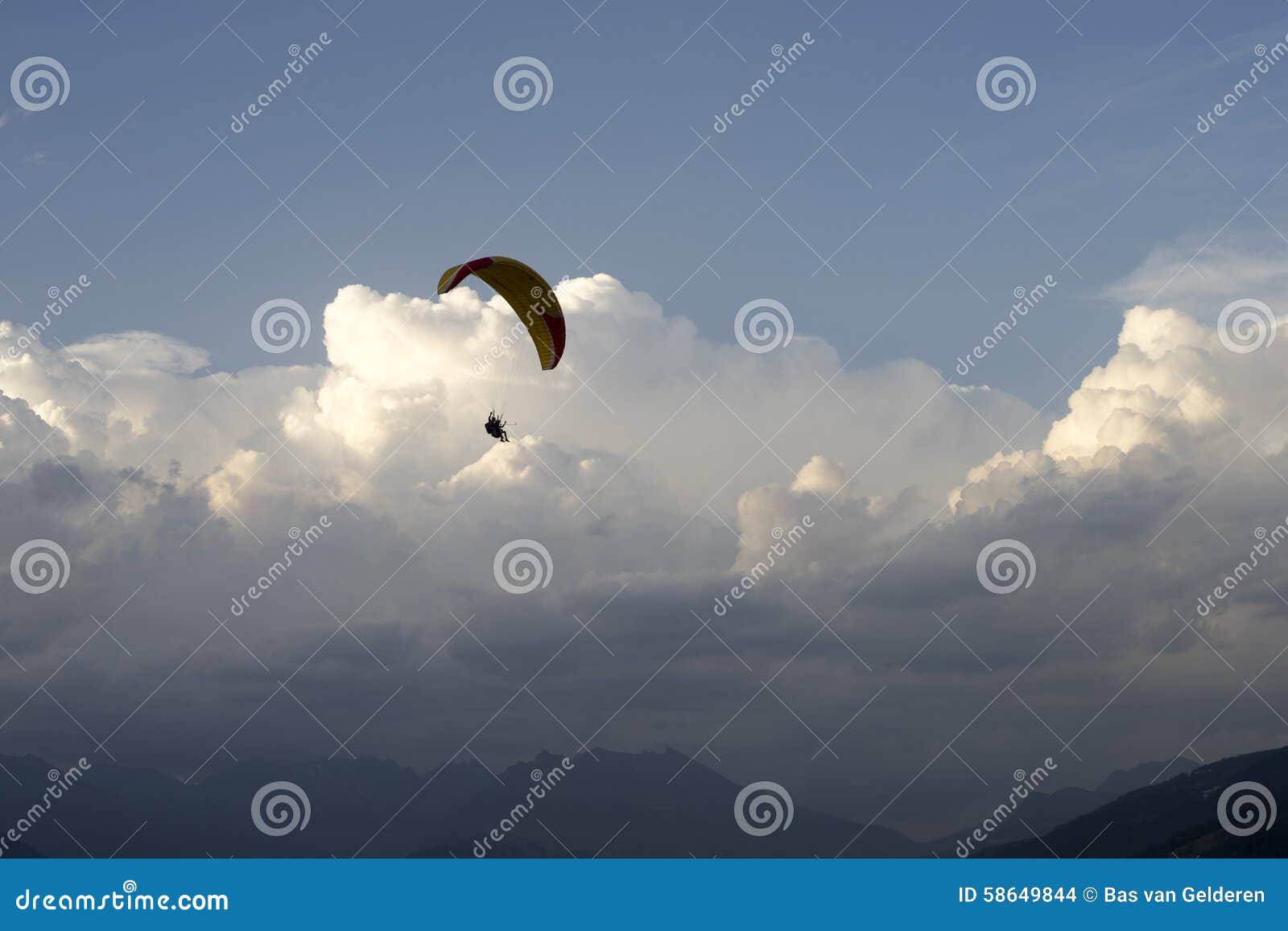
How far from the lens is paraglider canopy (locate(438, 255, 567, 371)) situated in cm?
5934

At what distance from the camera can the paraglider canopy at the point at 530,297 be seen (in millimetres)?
59344

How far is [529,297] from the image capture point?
61.2 metres

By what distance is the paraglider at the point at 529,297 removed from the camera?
2318 inches

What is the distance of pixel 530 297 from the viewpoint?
61.2 m

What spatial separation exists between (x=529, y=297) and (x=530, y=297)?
58mm

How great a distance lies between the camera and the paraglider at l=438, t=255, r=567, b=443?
58875 millimetres
